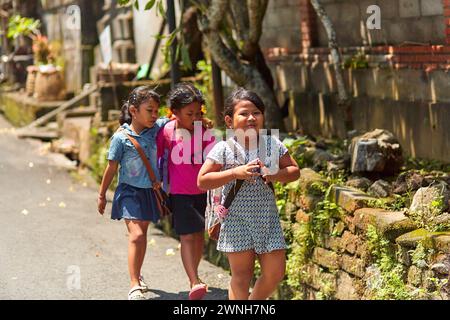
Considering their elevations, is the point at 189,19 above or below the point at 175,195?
above

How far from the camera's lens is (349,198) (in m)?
7.88

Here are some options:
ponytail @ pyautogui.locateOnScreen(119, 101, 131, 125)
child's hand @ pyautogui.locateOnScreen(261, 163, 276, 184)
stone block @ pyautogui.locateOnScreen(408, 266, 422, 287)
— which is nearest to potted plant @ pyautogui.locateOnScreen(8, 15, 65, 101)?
ponytail @ pyautogui.locateOnScreen(119, 101, 131, 125)

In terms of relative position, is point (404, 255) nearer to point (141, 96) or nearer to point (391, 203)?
point (391, 203)

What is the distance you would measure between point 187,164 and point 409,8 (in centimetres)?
340

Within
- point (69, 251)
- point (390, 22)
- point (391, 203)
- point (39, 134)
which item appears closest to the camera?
point (391, 203)

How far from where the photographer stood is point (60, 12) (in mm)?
23281

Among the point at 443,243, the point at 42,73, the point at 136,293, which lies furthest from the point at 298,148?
the point at 42,73

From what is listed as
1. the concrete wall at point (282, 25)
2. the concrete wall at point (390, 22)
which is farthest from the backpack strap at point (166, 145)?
the concrete wall at point (282, 25)

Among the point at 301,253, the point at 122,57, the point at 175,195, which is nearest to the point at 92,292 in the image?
the point at 175,195

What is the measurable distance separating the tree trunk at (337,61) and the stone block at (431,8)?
928 millimetres

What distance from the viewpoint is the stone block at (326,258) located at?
26.8 feet

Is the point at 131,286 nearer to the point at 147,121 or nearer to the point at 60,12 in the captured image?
the point at 147,121

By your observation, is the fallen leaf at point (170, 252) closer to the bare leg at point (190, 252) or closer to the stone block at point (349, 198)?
the bare leg at point (190, 252)

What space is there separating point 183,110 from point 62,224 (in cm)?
417
